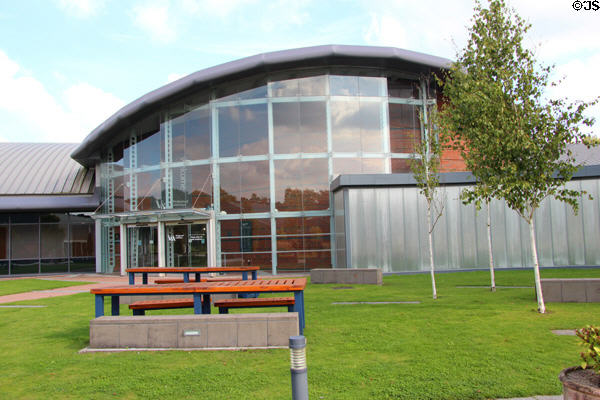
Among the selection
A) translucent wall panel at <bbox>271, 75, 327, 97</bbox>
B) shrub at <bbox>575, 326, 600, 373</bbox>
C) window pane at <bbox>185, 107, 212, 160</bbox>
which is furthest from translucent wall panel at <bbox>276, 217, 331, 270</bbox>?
shrub at <bbox>575, 326, 600, 373</bbox>

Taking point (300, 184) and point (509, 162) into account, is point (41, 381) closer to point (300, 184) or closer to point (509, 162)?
point (509, 162)

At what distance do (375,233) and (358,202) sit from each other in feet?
4.93

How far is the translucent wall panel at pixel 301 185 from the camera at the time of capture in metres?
23.0

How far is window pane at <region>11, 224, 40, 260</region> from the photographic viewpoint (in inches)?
1214

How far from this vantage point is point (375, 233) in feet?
68.3

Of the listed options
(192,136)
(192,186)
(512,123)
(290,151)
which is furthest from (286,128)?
(512,123)

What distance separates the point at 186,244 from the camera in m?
24.0

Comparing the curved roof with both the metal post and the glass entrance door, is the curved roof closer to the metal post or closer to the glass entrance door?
the glass entrance door

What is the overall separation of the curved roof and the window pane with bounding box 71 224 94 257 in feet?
35.8

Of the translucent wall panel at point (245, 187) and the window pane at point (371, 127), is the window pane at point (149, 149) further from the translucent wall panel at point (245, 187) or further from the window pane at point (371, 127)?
the window pane at point (371, 127)

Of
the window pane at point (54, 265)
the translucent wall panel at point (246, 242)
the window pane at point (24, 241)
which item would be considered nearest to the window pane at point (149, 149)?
the translucent wall panel at point (246, 242)

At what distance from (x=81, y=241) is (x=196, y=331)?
27.2 meters

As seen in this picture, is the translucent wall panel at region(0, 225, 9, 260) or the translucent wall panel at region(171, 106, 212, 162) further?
the translucent wall panel at region(0, 225, 9, 260)

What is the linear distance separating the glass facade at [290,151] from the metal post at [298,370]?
1890 cm
